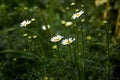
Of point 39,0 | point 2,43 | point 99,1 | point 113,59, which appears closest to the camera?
point 113,59

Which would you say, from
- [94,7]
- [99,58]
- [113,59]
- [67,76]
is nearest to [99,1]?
[94,7]

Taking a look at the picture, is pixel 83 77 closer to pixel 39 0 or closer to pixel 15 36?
pixel 15 36

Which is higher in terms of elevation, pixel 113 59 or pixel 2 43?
pixel 2 43

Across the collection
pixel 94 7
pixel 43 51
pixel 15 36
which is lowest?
pixel 43 51

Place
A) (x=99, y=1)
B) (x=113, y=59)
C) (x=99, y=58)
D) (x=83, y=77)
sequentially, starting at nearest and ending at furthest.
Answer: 1. (x=83, y=77)
2. (x=99, y=58)
3. (x=113, y=59)
4. (x=99, y=1)

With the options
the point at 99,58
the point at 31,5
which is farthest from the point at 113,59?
the point at 31,5

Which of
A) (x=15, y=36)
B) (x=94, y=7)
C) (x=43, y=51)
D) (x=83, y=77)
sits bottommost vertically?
(x=83, y=77)

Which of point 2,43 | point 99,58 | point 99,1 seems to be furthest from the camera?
point 99,1

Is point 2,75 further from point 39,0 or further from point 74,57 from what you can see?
point 39,0

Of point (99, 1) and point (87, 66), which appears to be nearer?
point (87, 66)
